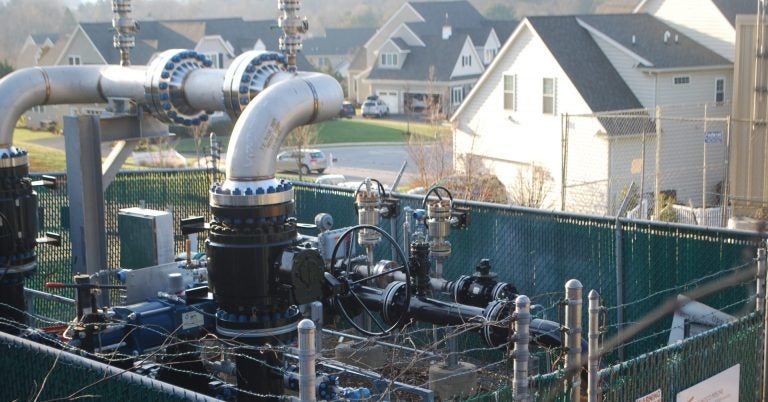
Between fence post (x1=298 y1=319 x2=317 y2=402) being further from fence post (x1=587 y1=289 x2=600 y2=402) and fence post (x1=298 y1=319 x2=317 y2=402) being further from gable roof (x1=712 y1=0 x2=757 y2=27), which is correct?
gable roof (x1=712 y1=0 x2=757 y2=27)

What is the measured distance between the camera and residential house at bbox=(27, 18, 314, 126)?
50719mm

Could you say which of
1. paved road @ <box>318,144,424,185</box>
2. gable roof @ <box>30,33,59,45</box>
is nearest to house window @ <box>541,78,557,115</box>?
paved road @ <box>318,144,424,185</box>

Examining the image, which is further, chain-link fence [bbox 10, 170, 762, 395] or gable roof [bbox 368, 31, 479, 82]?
gable roof [bbox 368, 31, 479, 82]

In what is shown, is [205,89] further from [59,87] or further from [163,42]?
[163,42]

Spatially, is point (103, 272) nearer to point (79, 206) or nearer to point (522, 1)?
point (79, 206)

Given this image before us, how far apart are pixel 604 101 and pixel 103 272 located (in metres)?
20.1

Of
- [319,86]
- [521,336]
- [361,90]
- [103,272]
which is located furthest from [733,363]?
[361,90]

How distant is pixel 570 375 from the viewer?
5988mm

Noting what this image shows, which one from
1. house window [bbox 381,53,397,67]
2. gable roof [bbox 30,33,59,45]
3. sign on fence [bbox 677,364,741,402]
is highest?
gable roof [bbox 30,33,59,45]

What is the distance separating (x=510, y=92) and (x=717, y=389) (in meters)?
22.2

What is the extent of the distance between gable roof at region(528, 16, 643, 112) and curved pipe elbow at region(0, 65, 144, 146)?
18.0m

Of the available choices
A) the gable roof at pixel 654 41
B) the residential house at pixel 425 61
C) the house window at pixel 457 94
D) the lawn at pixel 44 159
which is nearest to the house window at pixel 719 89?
the gable roof at pixel 654 41

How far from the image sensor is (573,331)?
5.96m

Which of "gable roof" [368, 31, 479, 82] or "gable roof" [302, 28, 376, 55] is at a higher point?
"gable roof" [302, 28, 376, 55]
